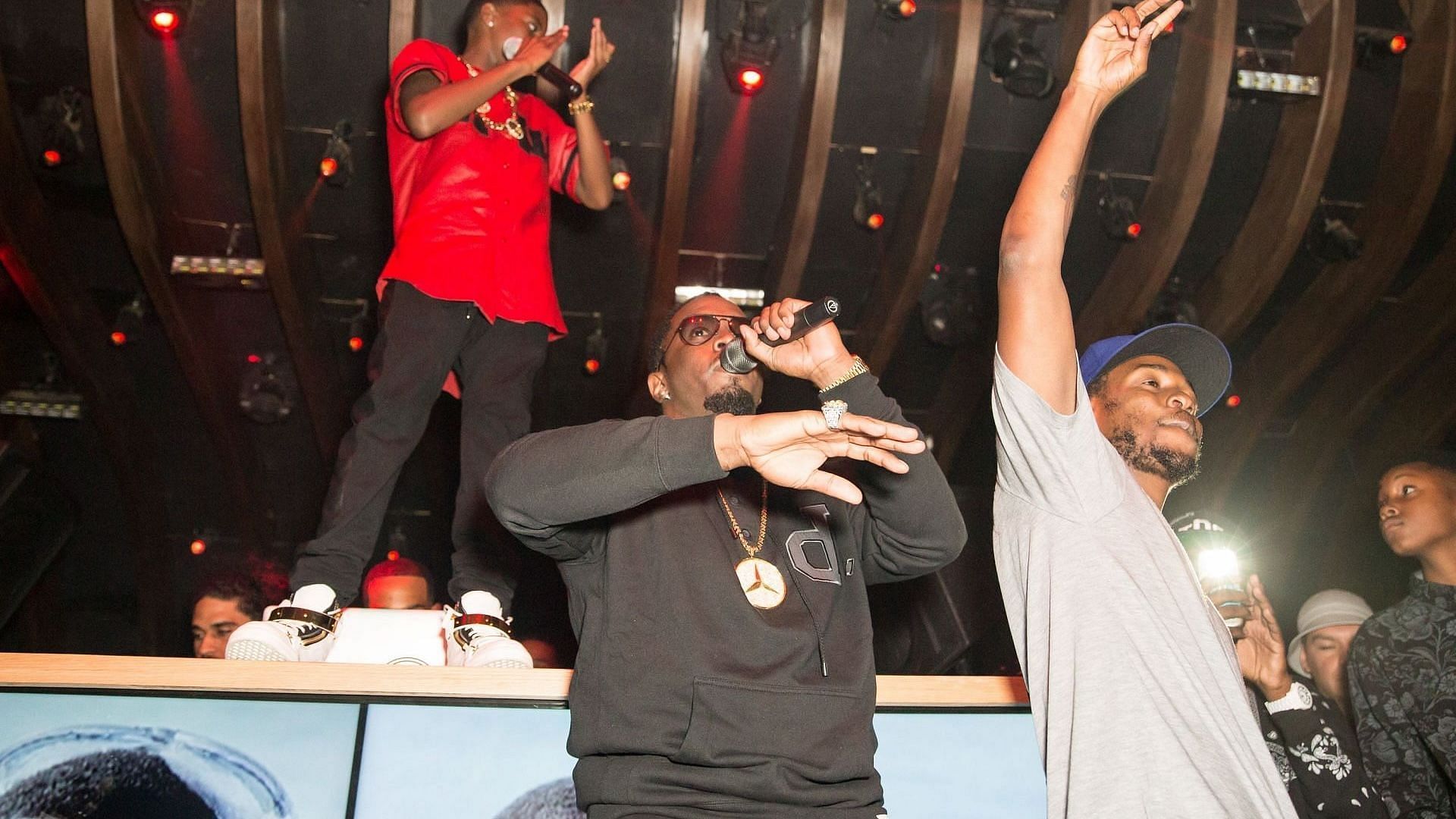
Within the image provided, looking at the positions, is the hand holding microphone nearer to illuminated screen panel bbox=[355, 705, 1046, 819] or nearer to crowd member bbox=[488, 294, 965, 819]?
crowd member bbox=[488, 294, 965, 819]

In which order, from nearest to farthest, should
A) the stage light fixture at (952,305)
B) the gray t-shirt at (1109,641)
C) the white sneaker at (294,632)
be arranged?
the gray t-shirt at (1109,641) < the white sneaker at (294,632) < the stage light fixture at (952,305)

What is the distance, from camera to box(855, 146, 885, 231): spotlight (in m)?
6.35

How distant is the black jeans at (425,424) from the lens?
8.92ft

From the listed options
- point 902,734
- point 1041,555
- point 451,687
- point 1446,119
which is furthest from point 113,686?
point 1446,119

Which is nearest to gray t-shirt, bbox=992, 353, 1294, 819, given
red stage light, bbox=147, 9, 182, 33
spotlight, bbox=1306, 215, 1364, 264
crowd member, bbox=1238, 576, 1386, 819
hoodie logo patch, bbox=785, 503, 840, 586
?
hoodie logo patch, bbox=785, 503, 840, 586

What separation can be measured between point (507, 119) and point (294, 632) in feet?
6.07

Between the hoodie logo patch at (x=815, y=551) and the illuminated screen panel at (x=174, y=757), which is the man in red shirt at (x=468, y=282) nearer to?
the illuminated screen panel at (x=174, y=757)

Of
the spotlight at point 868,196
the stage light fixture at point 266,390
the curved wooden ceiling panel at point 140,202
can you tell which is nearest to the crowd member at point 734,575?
the spotlight at point 868,196

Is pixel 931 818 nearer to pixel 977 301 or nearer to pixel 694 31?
pixel 694 31

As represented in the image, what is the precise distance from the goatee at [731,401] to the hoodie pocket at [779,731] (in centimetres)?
71

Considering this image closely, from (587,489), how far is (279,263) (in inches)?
202

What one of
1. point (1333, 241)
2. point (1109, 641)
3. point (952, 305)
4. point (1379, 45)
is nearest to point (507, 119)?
point (1109, 641)

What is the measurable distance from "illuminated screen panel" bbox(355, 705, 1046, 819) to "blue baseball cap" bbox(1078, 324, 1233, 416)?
0.81m

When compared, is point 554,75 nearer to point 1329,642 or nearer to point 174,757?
point 174,757
